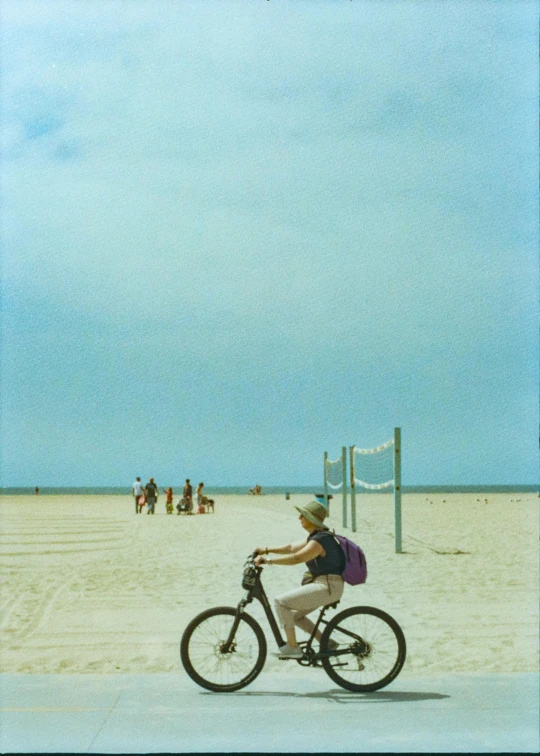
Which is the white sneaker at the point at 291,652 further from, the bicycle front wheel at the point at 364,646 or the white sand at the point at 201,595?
the white sand at the point at 201,595

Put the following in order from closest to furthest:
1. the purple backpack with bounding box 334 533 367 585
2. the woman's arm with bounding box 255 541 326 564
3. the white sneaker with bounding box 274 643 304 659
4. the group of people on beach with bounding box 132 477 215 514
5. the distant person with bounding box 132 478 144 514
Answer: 1. the woman's arm with bounding box 255 541 326 564
2. the purple backpack with bounding box 334 533 367 585
3. the white sneaker with bounding box 274 643 304 659
4. the group of people on beach with bounding box 132 477 215 514
5. the distant person with bounding box 132 478 144 514

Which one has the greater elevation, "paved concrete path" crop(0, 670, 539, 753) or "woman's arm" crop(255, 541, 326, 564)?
"woman's arm" crop(255, 541, 326, 564)

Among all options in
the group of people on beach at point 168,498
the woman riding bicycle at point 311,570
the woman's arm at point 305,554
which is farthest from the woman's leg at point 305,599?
the group of people on beach at point 168,498

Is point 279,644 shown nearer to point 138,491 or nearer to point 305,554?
point 305,554

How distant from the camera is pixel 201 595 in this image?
41.1 feet

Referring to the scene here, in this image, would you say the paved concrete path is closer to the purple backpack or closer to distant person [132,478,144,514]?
the purple backpack

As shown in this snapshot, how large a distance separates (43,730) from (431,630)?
203 inches

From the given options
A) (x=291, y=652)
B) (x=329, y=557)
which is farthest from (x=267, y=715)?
(x=329, y=557)

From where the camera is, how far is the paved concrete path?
5422 millimetres

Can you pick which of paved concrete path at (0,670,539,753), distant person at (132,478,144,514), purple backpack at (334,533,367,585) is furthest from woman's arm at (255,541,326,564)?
distant person at (132,478,144,514)

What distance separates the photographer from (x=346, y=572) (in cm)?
616

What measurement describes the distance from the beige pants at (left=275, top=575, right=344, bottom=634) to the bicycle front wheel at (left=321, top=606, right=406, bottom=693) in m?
0.19

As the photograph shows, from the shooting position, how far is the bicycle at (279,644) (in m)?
6.31

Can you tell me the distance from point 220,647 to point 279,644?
364mm
